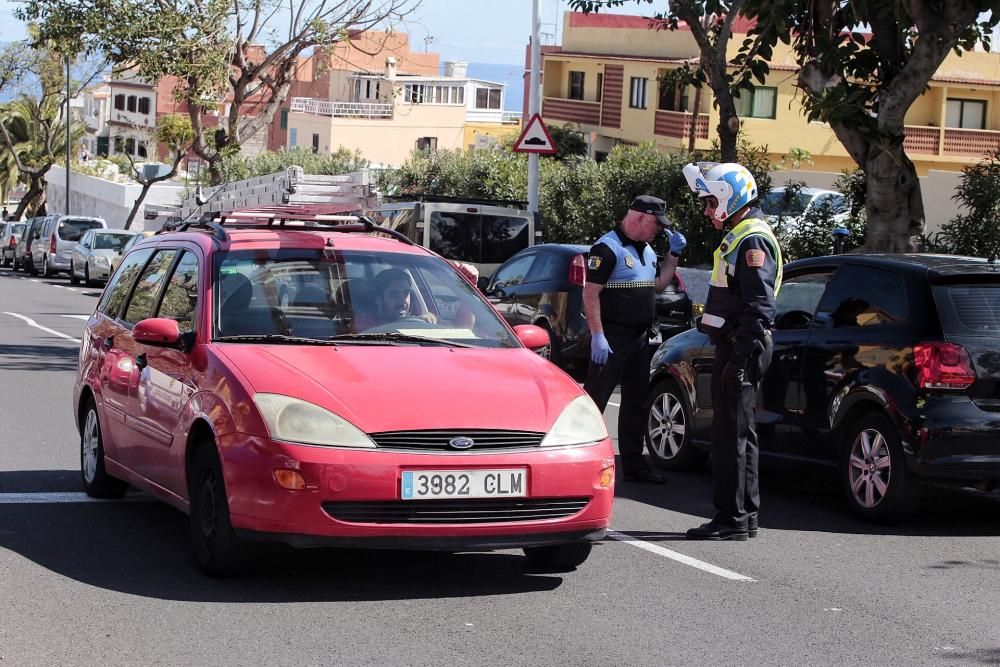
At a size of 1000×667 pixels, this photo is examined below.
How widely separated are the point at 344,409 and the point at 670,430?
5.05 metres

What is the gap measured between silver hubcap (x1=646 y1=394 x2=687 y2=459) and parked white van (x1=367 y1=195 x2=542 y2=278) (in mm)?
9459

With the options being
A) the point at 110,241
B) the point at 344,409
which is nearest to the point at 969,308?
the point at 344,409

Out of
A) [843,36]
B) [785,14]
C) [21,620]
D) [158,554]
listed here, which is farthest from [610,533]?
[843,36]

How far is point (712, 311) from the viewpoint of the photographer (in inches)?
340

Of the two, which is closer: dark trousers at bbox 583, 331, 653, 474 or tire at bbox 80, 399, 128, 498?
tire at bbox 80, 399, 128, 498

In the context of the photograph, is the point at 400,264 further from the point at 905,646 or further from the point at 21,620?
the point at 905,646

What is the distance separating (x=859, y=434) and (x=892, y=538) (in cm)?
75

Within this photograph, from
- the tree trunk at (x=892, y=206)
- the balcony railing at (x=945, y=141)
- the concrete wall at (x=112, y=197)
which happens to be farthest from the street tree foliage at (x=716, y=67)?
the concrete wall at (x=112, y=197)

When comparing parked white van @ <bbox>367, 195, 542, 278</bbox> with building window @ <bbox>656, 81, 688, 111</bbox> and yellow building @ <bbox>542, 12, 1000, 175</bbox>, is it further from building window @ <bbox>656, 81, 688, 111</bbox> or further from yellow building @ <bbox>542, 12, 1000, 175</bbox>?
building window @ <bbox>656, 81, 688, 111</bbox>

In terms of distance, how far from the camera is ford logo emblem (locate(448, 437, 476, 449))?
21.1ft

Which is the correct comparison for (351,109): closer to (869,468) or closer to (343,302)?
(869,468)

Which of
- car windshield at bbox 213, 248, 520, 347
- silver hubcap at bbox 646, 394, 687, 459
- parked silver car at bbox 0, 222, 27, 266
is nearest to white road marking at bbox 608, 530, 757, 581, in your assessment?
car windshield at bbox 213, 248, 520, 347

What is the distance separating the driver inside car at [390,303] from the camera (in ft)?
25.0

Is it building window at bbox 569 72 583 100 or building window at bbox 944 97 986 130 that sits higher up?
building window at bbox 569 72 583 100
